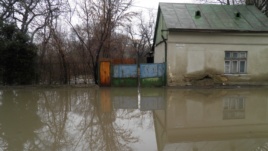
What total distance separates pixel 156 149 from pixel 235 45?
1267 centimetres

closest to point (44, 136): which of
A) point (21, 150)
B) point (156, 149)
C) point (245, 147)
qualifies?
point (21, 150)

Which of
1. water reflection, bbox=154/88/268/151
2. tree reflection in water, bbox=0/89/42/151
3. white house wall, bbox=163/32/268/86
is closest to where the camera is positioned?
tree reflection in water, bbox=0/89/42/151

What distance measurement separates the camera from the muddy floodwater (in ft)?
17.4

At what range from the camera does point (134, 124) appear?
6984 millimetres

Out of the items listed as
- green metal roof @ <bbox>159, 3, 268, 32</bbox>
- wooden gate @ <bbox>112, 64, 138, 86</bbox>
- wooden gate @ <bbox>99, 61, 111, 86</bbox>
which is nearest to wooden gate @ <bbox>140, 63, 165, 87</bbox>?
wooden gate @ <bbox>112, 64, 138, 86</bbox>

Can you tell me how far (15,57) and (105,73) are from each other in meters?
5.52

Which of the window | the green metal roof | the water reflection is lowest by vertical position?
the water reflection

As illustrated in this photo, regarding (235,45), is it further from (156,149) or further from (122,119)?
(156,149)

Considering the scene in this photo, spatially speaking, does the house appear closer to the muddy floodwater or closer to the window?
the window

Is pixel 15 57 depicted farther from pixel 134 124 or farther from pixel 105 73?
pixel 134 124

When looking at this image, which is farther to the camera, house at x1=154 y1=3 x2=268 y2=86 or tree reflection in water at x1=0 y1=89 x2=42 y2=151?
house at x1=154 y1=3 x2=268 y2=86

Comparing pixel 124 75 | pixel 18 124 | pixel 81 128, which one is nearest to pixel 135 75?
pixel 124 75

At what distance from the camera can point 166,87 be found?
48.6ft

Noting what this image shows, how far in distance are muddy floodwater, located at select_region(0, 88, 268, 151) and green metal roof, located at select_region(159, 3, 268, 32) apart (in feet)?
19.8
